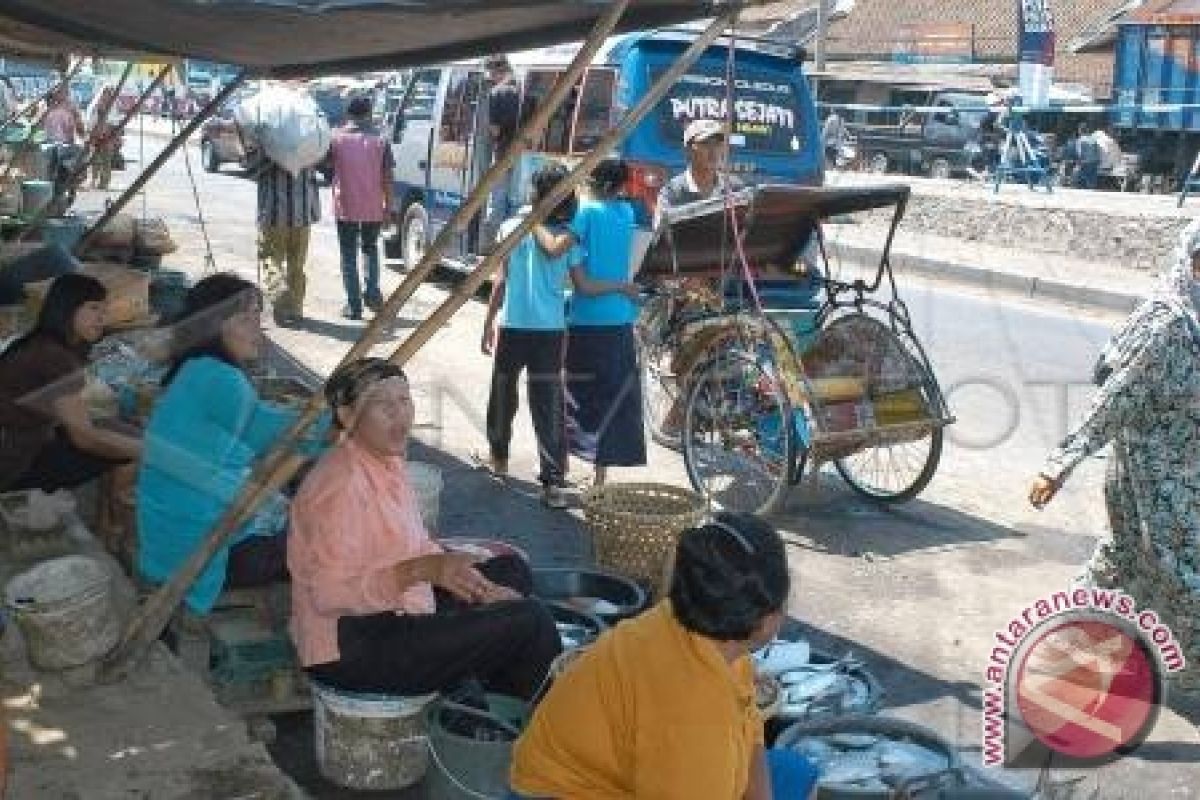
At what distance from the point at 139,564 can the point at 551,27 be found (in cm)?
215

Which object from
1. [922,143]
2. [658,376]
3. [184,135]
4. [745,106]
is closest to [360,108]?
[745,106]

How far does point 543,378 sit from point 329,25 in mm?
2553

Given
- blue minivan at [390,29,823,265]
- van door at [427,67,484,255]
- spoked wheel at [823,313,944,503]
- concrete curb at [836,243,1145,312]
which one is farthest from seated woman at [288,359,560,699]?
concrete curb at [836,243,1145,312]

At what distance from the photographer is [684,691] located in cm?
219

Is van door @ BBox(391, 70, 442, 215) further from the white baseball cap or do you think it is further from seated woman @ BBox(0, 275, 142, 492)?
seated woman @ BBox(0, 275, 142, 492)

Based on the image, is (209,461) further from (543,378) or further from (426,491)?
(543,378)

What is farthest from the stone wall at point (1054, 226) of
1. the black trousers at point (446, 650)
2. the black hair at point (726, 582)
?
the black hair at point (726, 582)

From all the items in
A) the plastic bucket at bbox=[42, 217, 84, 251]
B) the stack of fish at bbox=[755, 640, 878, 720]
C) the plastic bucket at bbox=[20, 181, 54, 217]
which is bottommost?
the stack of fish at bbox=[755, 640, 878, 720]

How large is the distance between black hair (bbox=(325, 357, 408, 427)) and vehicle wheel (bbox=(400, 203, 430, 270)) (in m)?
8.84

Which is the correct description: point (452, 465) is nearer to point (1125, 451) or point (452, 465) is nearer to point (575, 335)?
point (575, 335)

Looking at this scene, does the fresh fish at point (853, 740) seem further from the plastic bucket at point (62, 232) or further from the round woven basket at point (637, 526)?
the plastic bucket at point (62, 232)

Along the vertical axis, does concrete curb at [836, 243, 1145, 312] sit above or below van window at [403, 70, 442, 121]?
below

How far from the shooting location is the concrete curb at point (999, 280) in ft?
42.8

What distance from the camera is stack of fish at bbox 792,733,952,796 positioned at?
3059mm
